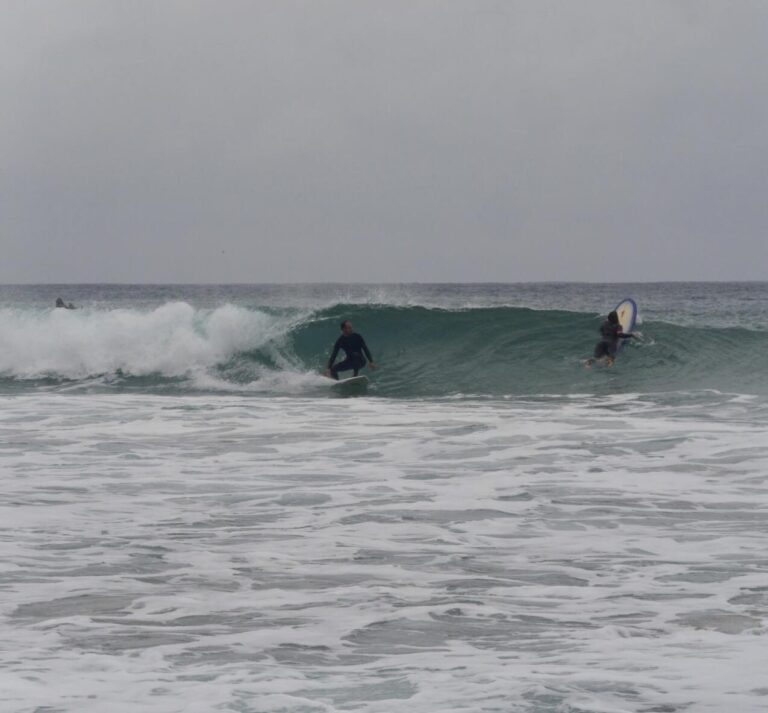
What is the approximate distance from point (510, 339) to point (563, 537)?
1779cm

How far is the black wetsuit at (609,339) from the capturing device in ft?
69.1

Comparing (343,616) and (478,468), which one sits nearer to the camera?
(343,616)

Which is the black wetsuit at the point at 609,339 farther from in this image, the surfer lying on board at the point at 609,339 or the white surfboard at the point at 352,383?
the white surfboard at the point at 352,383

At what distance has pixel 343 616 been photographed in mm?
5598

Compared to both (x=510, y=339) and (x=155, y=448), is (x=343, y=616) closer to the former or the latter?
(x=155, y=448)

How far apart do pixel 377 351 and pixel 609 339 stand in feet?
19.6

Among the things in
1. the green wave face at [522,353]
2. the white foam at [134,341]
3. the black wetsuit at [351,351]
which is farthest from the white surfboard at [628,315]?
the white foam at [134,341]

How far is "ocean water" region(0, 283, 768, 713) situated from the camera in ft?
15.3

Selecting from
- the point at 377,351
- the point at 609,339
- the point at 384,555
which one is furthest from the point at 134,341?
the point at 384,555

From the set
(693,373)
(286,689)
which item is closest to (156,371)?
(693,373)

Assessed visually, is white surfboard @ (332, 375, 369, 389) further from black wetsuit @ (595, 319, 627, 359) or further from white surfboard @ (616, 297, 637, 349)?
white surfboard @ (616, 297, 637, 349)

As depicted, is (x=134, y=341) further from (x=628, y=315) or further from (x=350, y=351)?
(x=628, y=315)

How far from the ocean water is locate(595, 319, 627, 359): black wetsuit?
382cm

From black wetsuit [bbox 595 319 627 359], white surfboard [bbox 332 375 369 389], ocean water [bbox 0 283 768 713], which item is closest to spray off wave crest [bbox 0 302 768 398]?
white surfboard [bbox 332 375 369 389]
